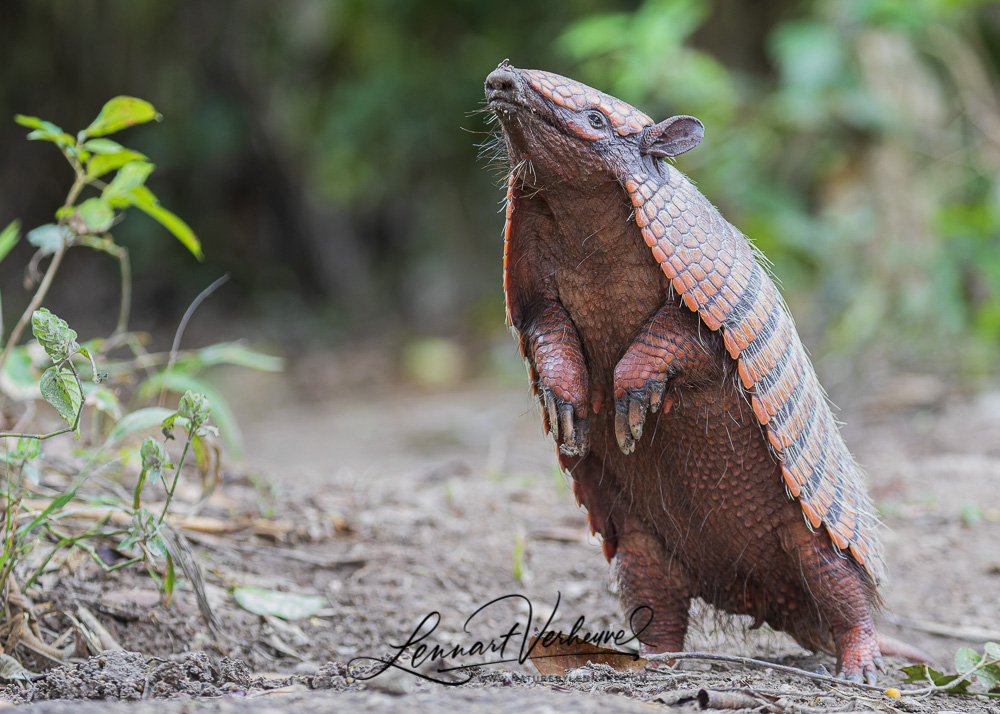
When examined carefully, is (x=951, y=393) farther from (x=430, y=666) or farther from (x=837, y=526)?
(x=430, y=666)

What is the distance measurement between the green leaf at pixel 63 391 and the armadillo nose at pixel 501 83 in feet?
4.63

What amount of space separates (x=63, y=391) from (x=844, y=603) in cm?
252

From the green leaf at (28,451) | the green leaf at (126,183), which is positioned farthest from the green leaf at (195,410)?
the green leaf at (126,183)

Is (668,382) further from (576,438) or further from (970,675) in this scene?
(970,675)

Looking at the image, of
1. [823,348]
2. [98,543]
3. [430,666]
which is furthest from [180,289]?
[430,666]

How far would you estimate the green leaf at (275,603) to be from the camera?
346 centimetres

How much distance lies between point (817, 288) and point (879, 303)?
2.57 feet

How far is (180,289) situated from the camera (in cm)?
1656

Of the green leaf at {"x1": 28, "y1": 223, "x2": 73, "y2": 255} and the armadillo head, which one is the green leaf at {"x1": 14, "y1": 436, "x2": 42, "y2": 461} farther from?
the armadillo head

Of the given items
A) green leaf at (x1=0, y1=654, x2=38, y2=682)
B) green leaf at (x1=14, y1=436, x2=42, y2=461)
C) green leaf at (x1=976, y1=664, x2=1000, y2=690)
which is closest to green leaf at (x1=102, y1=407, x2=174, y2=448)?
green leaf at (x1=14, y1=436, x2=42, y2=461)

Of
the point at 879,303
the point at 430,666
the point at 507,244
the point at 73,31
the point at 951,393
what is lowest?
the point at 430,666

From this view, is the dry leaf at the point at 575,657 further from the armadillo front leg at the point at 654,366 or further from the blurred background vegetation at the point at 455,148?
the blurred background vegetation at the point at 455,148

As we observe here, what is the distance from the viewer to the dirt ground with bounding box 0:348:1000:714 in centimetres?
254

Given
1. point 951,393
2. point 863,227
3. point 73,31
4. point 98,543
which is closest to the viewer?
point 98,543
